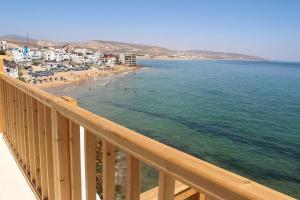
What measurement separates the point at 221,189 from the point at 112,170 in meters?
0.72

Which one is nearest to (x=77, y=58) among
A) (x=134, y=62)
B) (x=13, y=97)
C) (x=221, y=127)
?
(x=134, y=62)

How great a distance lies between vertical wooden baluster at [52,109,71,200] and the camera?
179 cm

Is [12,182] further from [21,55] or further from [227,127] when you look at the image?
[21,55]

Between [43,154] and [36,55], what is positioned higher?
[36,55]

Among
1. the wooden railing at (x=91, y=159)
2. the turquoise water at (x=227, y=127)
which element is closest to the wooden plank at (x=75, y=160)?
the wooden railing at (x=91, y=159)

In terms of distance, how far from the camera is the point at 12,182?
2939mm

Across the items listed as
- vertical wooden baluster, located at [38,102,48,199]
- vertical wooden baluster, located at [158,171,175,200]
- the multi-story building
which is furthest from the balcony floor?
the multi-story building

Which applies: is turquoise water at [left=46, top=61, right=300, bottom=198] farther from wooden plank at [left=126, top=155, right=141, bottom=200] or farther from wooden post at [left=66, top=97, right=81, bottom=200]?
wooden plank at [left=126, top=155, right=141, bottom=200]

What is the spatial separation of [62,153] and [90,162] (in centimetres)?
40

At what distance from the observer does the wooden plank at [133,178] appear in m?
1.12

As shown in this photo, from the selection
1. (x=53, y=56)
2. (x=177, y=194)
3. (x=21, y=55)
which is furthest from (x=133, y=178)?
(x=53, y=56)

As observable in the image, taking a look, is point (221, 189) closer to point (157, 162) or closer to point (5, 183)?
point (157, 162)

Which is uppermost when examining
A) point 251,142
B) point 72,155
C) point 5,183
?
point 72,155

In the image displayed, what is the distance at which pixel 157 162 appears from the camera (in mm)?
926
